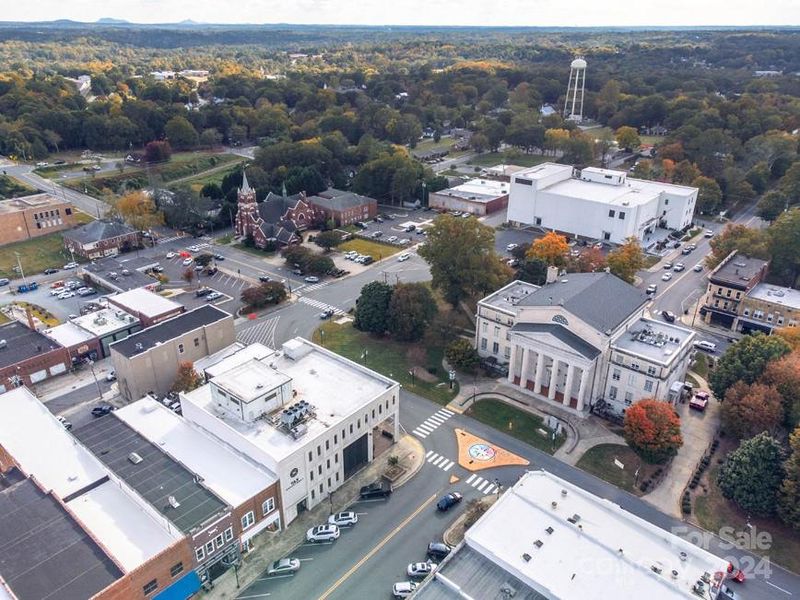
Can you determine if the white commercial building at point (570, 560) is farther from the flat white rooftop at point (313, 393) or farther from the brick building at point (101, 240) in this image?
the brick building at point (101, 240)

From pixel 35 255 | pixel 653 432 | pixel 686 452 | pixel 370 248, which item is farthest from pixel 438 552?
pixel 35 255

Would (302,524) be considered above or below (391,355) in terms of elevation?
below

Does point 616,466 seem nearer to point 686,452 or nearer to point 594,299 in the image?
point 686,452

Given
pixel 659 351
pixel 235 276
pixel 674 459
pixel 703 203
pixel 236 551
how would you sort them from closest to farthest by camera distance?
pixel 236 551
pixel 674 459
pixel 659 351
pixel 235 276
pixel 703 203

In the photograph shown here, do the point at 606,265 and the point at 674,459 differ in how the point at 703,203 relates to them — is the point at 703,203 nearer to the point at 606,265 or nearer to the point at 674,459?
the point at 606,265

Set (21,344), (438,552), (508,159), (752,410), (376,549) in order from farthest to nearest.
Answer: (508,159), (21,344), (752,410), (376,549), (438,552)

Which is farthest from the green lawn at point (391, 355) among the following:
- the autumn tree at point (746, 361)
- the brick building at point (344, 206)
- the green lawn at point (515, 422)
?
the brick building at point (344, 206)

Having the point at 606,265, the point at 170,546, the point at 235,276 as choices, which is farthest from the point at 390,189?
the point at 170,546

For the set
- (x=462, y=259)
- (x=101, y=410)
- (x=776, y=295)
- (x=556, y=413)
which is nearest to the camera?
(x=556, y=413)
